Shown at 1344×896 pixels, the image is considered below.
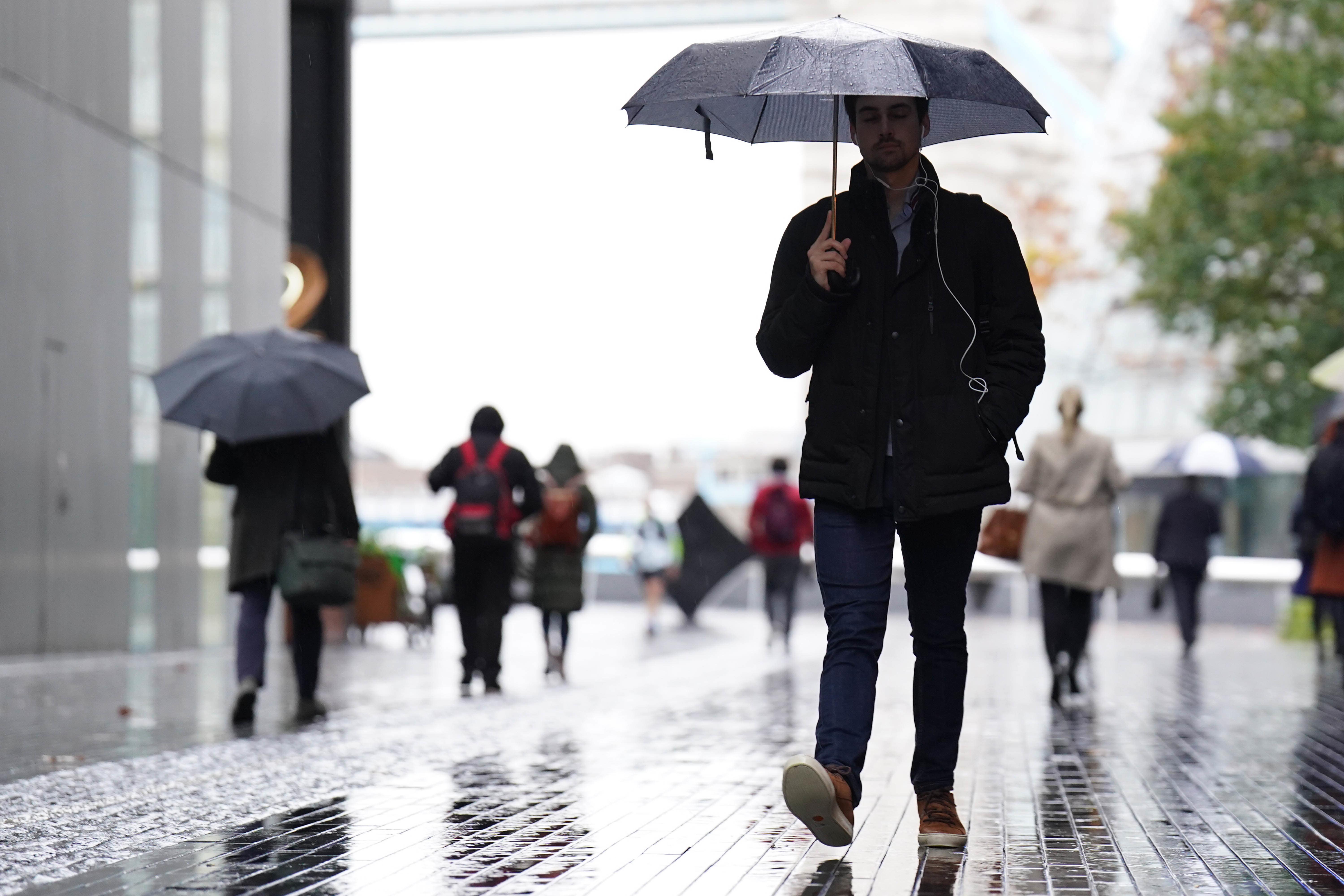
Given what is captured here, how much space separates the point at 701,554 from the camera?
26031mm

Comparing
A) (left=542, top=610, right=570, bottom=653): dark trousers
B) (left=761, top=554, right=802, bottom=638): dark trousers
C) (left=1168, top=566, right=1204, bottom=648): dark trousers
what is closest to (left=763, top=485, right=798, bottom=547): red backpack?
(left=761, top=554, right=802, bottom=638): dark trousers

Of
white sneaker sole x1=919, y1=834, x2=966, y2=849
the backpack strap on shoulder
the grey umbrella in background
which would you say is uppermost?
the grey umbrella in background

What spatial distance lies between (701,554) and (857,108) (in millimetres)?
20889

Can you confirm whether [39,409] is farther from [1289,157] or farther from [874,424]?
[1289,157]

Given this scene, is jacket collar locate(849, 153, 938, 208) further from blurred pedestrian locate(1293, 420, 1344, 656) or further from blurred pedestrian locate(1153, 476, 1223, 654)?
blurred pedestrian locate(1153, 476, 1223, 654)

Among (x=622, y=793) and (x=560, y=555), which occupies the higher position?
(x=560, y=555)

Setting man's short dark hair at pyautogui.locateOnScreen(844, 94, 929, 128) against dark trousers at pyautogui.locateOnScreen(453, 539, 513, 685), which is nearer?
man's short dark hair at pyautogui.locateOnScreen(844, 94, 929, 128)

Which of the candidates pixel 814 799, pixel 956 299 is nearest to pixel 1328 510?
pixel 956 299

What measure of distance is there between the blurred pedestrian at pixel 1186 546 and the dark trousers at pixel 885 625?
13.9 metres

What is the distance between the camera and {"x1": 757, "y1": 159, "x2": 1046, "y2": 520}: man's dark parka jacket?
5.00 meters

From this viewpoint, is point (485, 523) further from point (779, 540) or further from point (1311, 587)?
point (779, 540)

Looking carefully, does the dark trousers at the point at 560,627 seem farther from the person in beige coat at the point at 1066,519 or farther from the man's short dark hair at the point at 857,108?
the man's short dark hair at the point at 857,108

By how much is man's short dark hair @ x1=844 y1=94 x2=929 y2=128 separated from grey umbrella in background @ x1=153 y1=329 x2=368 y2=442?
177 inches

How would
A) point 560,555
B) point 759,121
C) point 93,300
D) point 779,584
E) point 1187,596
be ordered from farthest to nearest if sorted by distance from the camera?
point 779,584
point 1187,596
point 93,300
point 560,555
point 759,121
